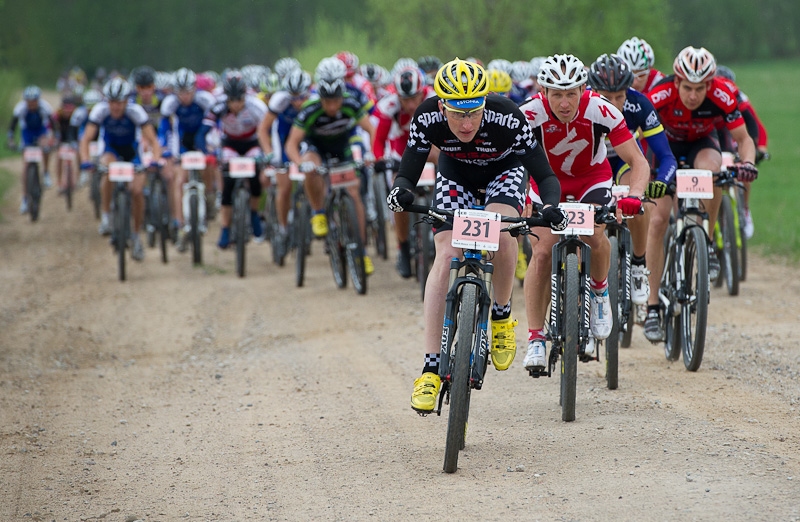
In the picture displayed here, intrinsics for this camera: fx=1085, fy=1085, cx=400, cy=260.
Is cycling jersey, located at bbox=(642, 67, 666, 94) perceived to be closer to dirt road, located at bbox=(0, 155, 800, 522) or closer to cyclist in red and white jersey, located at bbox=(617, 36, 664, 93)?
cyclist in red and white jersey, located at bbox=(617, 36, 664, 93)

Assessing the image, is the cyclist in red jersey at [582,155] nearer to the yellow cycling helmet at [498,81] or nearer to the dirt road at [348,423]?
the dirt road at [348,423]

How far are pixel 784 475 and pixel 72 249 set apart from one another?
13.5 metres

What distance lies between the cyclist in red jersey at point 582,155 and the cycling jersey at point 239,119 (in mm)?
7780

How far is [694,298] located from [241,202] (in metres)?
6.75

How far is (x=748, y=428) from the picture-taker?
6168 mm

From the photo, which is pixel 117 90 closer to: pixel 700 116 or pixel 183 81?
pixel 183 81

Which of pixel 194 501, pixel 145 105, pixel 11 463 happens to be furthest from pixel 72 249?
pixel 194 501

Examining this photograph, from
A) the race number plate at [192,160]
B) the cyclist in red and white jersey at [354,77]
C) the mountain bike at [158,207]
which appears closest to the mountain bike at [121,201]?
the race number plate at [192,160]

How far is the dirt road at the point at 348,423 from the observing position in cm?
523

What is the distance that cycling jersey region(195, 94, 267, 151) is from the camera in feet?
46.3

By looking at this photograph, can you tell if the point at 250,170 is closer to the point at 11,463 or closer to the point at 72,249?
the point at 72,249

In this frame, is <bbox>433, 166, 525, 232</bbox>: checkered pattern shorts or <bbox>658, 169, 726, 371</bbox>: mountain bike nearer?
<bbox>433, 166, 525, 232</bbox>: checkered pattern shorts

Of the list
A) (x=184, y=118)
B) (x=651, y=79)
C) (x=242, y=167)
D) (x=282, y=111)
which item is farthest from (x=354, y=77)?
(x=651, y=79)

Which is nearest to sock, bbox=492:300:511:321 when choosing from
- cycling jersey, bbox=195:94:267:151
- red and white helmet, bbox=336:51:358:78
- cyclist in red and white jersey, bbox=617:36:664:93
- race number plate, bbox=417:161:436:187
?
cyclist in red and white jersey, bbox=617:36:664:93
